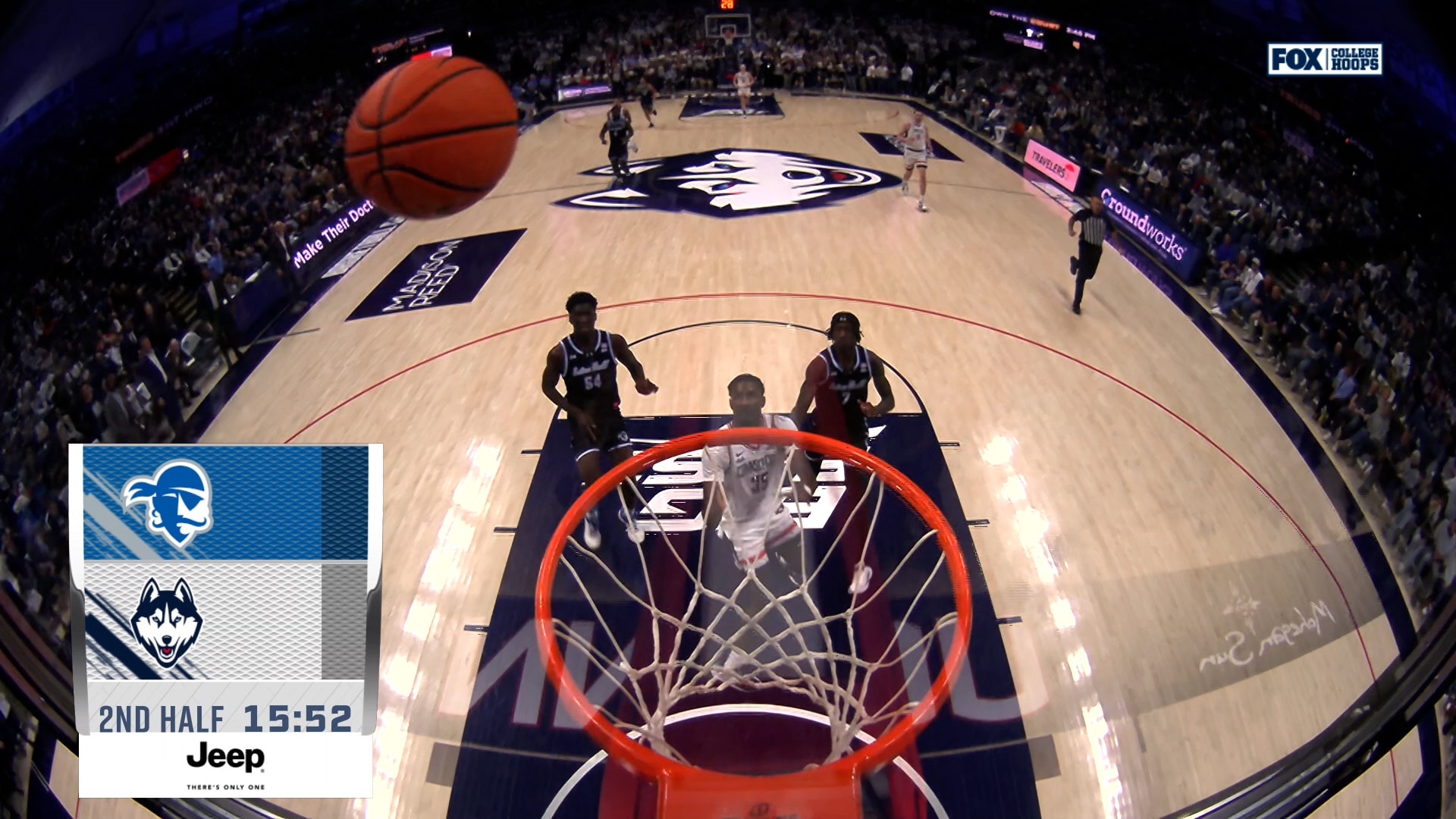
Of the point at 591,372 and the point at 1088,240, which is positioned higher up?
the point at 1088,240

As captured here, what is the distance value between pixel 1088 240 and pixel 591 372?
Answer: 17.4ft

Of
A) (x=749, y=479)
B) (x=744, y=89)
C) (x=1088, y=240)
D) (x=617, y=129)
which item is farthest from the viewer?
(x=744, y=89)

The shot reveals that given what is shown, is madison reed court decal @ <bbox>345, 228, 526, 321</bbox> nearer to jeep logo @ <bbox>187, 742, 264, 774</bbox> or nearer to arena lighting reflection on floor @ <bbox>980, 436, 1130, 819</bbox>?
arena lighting reflection on floor @ <bbox>980, 436, 1130, 819</bbox>

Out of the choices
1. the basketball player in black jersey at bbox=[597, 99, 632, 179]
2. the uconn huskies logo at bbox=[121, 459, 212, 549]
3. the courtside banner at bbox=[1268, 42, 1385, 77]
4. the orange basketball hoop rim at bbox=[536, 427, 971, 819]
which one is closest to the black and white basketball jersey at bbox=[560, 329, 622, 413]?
the orange basketball hoop rim at bbox=[536, 427, 971, 819]

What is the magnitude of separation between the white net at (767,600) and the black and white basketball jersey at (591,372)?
1.99ft

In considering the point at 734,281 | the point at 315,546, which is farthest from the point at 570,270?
the point at 315,546

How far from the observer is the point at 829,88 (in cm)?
1875

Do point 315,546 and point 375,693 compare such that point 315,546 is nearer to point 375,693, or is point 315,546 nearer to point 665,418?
point 375,693

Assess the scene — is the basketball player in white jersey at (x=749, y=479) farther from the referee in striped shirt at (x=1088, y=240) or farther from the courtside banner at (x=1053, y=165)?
the courtside banner at (x=1053, y=165)

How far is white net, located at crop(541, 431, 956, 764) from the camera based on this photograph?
3.57 metres

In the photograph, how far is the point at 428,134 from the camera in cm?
460

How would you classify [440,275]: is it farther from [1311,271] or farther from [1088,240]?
[1311,271]

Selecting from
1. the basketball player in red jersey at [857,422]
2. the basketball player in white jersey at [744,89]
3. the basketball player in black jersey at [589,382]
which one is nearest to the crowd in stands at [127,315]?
the basketball player in black jersey at [589,382]

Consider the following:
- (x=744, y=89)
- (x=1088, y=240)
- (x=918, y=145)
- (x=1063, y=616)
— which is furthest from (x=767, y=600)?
(x=744, y=89)
